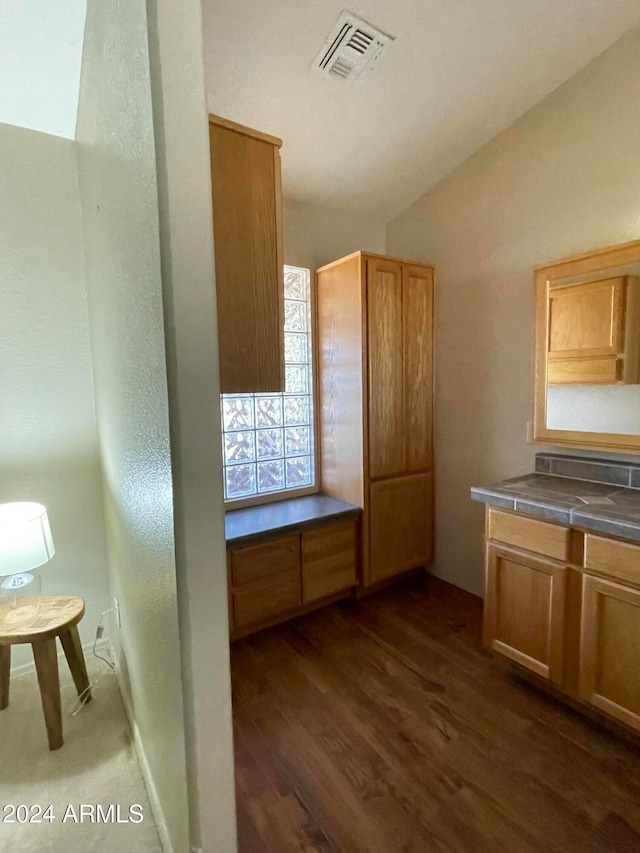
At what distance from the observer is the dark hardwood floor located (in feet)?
4.18

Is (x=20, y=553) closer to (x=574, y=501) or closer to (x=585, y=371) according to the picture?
(x=574, y=501)

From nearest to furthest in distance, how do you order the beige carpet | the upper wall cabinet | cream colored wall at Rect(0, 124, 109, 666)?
the upper wall cabinet < the beige carpet < cream colored wall at Rect(0, 124, 109, 666)

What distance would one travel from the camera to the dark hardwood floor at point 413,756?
4.18ft

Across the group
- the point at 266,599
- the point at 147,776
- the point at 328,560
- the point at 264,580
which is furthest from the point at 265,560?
the point at 147,776

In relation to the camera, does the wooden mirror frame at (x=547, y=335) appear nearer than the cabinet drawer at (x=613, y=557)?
No

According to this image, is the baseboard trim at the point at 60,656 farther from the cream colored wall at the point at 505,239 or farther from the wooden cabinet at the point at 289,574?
the cream colored wall at the point at 505,239

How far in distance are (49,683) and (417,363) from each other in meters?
2.44

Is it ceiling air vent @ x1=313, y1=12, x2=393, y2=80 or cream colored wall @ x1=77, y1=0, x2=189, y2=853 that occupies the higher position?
ceiling air vent @ x1=313, y1=12, x2=393, y2=80

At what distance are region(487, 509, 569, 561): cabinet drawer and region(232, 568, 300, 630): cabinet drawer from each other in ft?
3.66

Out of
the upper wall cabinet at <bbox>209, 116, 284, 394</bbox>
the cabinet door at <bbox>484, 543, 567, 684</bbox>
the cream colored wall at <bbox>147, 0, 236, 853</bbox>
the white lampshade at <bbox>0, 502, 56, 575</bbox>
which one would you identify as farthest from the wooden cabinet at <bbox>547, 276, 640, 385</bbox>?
the white lampshade at <bbox>0, 502, 56, 575</bbox>

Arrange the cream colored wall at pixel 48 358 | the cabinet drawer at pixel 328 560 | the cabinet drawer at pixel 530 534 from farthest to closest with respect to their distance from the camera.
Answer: the cabinet drawer at pixel 328 560 < the cream colored wall at pixel 48 358 < the cabinet drawer at pixel 530 534

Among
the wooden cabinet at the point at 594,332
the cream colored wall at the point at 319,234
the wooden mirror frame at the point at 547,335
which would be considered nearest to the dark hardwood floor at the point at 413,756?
the wooden mirror frame at the point at 547,335

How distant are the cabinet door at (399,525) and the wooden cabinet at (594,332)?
1.07 m

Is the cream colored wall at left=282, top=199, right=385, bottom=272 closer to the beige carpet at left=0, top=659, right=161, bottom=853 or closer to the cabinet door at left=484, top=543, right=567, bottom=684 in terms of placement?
the cabinet door at left=484, top=543, right=567, bottom=684
